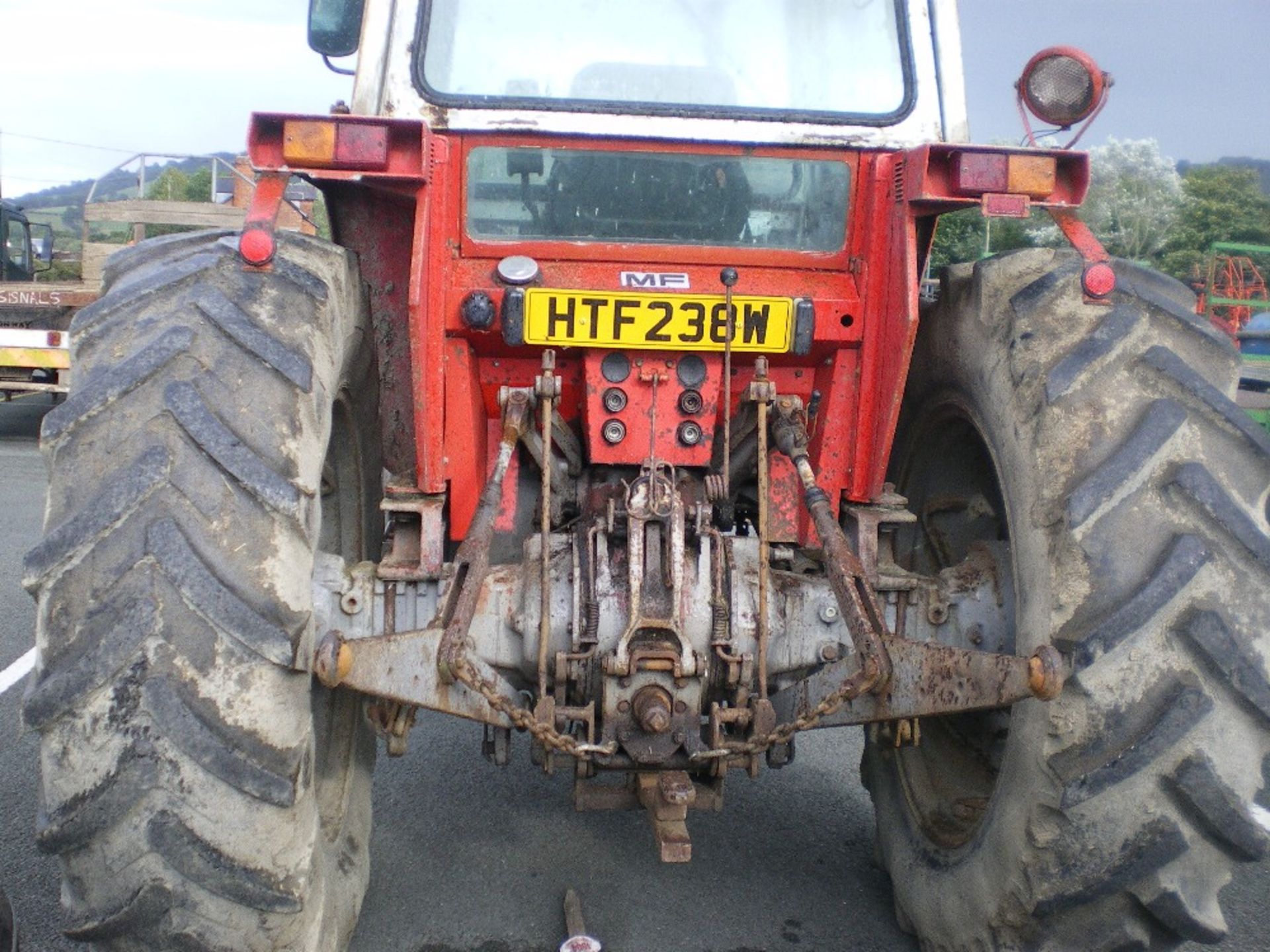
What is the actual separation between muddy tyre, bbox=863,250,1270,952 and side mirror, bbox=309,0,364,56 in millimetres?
2069

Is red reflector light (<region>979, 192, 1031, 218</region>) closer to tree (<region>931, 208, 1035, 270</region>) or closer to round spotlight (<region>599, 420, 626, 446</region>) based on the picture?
round spotlight (<region>599, 420, 626, 446</region>)

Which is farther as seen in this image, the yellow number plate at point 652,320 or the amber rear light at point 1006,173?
the yellow number plate at point 652,320

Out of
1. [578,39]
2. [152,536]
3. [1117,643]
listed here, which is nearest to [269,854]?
[152,536]

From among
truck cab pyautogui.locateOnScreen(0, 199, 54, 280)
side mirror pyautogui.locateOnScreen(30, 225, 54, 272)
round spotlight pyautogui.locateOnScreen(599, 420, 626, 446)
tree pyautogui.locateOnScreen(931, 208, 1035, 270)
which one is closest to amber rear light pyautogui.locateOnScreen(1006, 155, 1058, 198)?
round spotlight pyautogui.locateOnScreen(599, 420, 626, 446)

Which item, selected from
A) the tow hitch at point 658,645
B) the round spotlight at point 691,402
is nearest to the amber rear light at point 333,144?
the tow hitch at point 658,645

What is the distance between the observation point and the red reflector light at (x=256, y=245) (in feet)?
8.33

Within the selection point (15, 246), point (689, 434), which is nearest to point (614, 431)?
point (689, 434)

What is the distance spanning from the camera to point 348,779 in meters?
3.21

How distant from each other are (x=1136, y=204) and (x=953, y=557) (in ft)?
72.9

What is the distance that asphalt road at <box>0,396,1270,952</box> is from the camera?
129 inches

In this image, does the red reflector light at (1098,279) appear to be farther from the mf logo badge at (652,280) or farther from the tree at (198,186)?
the tree at (198,186)

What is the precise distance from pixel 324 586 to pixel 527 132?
126cm

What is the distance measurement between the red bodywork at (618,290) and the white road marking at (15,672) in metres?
2.76

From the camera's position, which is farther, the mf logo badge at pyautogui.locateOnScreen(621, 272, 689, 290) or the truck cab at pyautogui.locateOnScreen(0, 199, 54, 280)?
the truck cab at pyautogui.locateOnScreen(0, 199, 54, 280)
